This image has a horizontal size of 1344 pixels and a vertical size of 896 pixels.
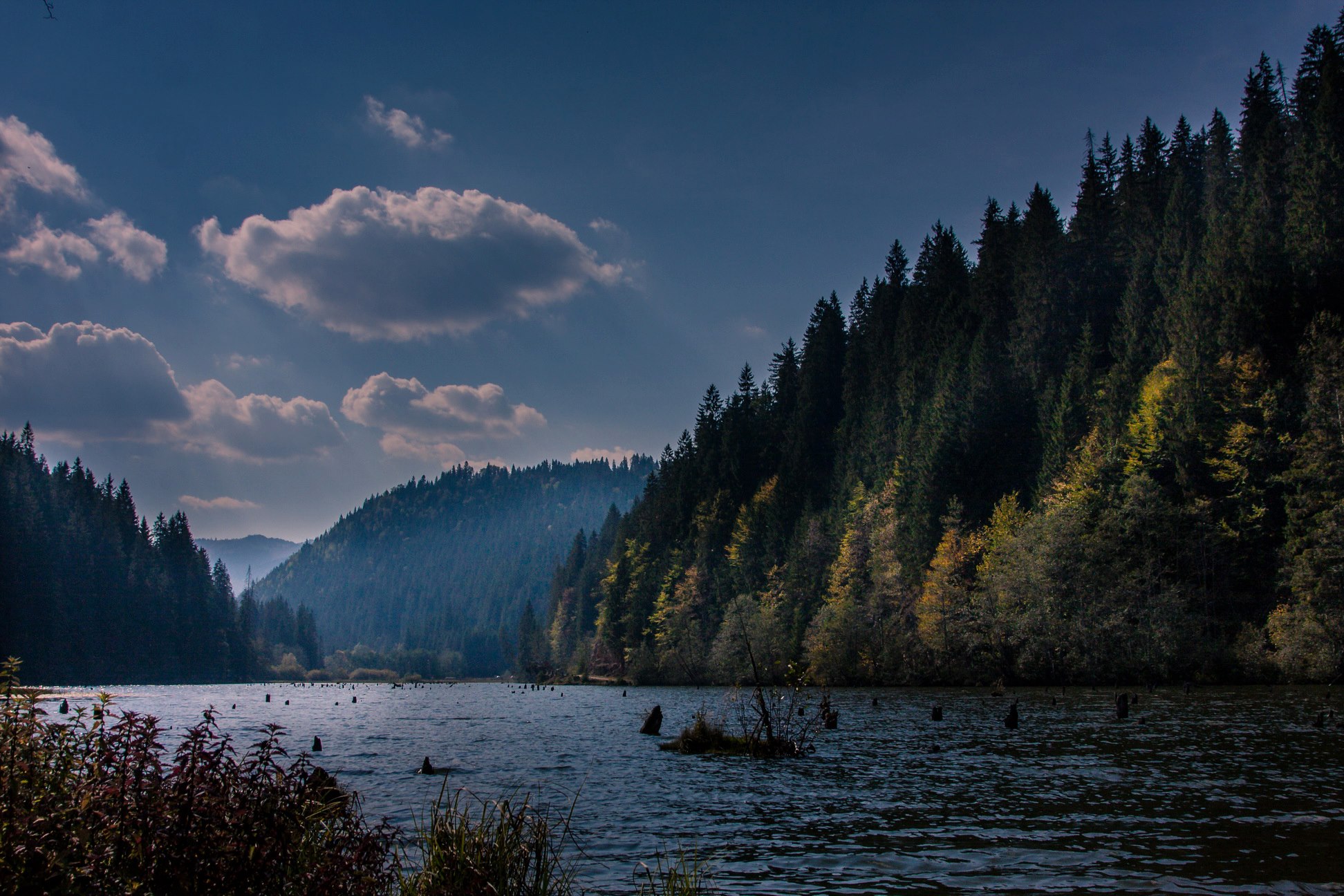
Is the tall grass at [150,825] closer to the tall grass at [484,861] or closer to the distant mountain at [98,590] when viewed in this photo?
the tall grass at [484,861]

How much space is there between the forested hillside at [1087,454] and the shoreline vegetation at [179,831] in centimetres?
5996

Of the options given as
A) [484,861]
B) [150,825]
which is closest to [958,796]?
[484,861]

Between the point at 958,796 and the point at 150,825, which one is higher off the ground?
the point at 150,825

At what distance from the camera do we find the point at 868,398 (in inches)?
4277

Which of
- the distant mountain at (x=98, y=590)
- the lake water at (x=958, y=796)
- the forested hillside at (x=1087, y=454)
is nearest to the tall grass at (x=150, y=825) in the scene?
the lake water at (x=958, y=796)

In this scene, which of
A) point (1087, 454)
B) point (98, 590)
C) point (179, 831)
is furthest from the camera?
point (98, 590)

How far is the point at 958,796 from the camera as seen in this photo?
2027 centimetres

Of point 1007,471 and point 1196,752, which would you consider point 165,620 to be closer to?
point 1007,471

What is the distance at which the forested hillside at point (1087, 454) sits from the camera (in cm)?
5844

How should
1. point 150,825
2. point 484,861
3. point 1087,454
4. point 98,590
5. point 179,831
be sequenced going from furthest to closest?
point 98,590
point 1087,454
point 484,861
point 150,825
point 179,831

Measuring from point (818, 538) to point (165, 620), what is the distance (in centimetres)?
15851

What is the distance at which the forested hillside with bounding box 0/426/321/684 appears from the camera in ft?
479

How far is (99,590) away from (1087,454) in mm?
186713

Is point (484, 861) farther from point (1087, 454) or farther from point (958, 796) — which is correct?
point (1087, 454)
